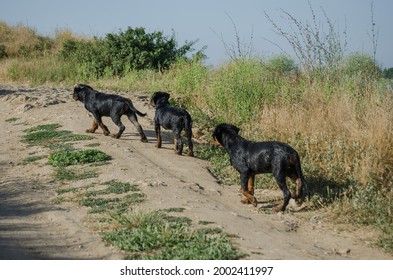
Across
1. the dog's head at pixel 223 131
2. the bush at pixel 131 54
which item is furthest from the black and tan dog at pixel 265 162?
the bush at pixel 131 54

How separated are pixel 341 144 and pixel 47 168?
210 inches

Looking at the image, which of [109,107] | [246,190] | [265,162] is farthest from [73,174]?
[265,162]

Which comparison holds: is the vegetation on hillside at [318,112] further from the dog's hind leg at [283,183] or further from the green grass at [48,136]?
the green grass at [48,136]

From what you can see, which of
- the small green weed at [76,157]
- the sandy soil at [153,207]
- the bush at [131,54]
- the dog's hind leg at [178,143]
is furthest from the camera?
the bush at [131,54]

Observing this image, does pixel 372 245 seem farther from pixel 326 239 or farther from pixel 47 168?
pixel 47 168

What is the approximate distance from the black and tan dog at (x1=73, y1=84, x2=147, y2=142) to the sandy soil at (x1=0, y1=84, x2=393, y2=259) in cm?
32

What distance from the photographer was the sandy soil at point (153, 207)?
6.00 m

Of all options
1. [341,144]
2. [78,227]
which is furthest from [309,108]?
[78,227]

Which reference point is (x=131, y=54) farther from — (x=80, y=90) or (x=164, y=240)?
(x=164, y=240)

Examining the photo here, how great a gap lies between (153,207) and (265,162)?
1.78 m

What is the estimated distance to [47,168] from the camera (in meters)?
9.66

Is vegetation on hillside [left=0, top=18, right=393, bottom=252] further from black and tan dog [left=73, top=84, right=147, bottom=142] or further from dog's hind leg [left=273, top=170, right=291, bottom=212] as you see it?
black and tan dog [left=73, top=84, right=147, bottom=142]

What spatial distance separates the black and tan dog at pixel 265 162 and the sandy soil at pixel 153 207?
1.04 feet

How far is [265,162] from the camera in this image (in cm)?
770
